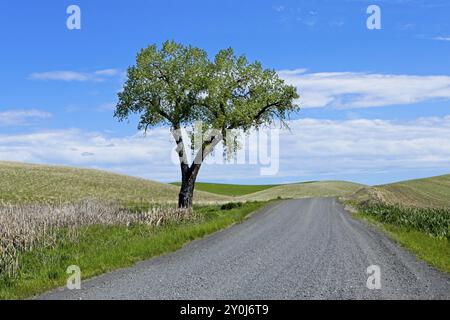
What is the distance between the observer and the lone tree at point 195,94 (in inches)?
1773

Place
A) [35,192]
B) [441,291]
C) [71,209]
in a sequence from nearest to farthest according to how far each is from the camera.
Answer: [441,291]
[71,209]
[35,192]

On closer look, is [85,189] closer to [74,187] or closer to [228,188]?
[74,187]

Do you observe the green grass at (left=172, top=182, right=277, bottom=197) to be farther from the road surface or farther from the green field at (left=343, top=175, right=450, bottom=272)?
the road surface

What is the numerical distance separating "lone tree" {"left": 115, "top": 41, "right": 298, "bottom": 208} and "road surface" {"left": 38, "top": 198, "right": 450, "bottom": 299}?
75.4 ft

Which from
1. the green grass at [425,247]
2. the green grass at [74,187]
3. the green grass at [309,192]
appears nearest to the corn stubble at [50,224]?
the green grass at [425,247]

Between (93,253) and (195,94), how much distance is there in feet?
96.4

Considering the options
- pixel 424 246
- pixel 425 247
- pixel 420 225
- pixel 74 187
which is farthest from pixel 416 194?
pixel 425 247

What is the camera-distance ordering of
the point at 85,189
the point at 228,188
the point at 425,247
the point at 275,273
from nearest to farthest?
1. the point at 275,273
2. the point at 425,247
3. the point at 85,189
4. the point at 228,188

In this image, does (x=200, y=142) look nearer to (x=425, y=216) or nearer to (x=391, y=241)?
(x=425, y=216)

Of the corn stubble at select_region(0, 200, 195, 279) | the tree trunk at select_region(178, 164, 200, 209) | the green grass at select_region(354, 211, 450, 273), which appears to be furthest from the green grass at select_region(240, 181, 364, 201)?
the green grass at select_region(354, 211, 450, 273)

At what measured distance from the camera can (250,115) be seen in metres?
45.1

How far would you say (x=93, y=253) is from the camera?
1797cm
